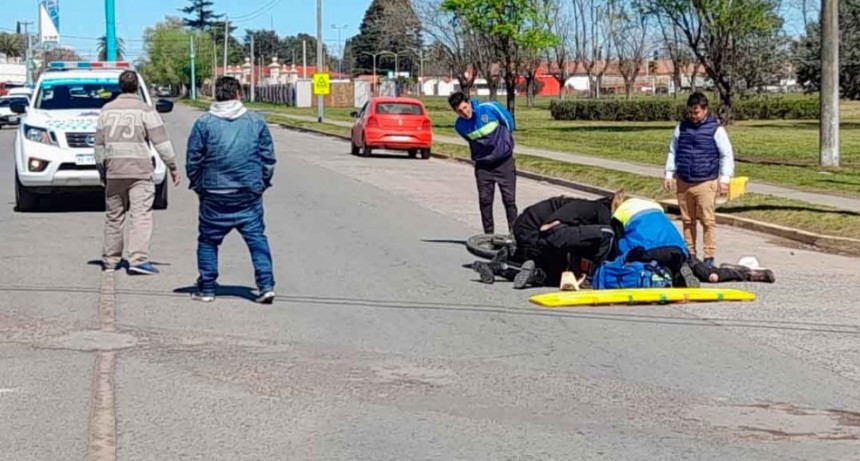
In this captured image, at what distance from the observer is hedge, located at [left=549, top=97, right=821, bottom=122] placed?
61.9 meters

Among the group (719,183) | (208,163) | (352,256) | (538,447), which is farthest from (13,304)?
(719,183)

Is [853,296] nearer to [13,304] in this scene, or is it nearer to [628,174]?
A: [13,304]

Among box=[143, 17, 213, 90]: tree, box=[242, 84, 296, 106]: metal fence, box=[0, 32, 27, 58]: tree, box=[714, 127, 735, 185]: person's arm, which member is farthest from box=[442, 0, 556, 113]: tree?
box=[0, 32, 27, 58]: tree

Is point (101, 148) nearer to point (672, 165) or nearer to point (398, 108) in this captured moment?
point (672, 165)

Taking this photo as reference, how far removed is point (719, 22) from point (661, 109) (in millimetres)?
14721

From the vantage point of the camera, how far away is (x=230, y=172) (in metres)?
9.69

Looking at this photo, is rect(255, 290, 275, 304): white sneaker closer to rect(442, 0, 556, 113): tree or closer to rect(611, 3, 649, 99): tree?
rect(442, 0, 556, 113): tree

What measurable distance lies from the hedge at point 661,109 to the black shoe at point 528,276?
50.5 m

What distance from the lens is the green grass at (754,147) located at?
22.8 metres

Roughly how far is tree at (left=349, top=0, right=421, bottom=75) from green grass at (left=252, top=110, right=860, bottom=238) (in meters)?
56.7

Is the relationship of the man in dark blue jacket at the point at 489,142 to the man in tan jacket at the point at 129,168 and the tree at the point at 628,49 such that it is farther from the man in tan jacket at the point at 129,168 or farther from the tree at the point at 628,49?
the tree at the point at 628,49

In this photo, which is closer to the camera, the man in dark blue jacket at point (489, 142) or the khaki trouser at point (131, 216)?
the khaki trouser at point (131, 216)

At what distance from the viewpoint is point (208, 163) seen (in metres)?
9.71

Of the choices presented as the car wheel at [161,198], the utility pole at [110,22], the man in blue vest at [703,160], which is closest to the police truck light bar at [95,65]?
the car wheel at [161,198]
